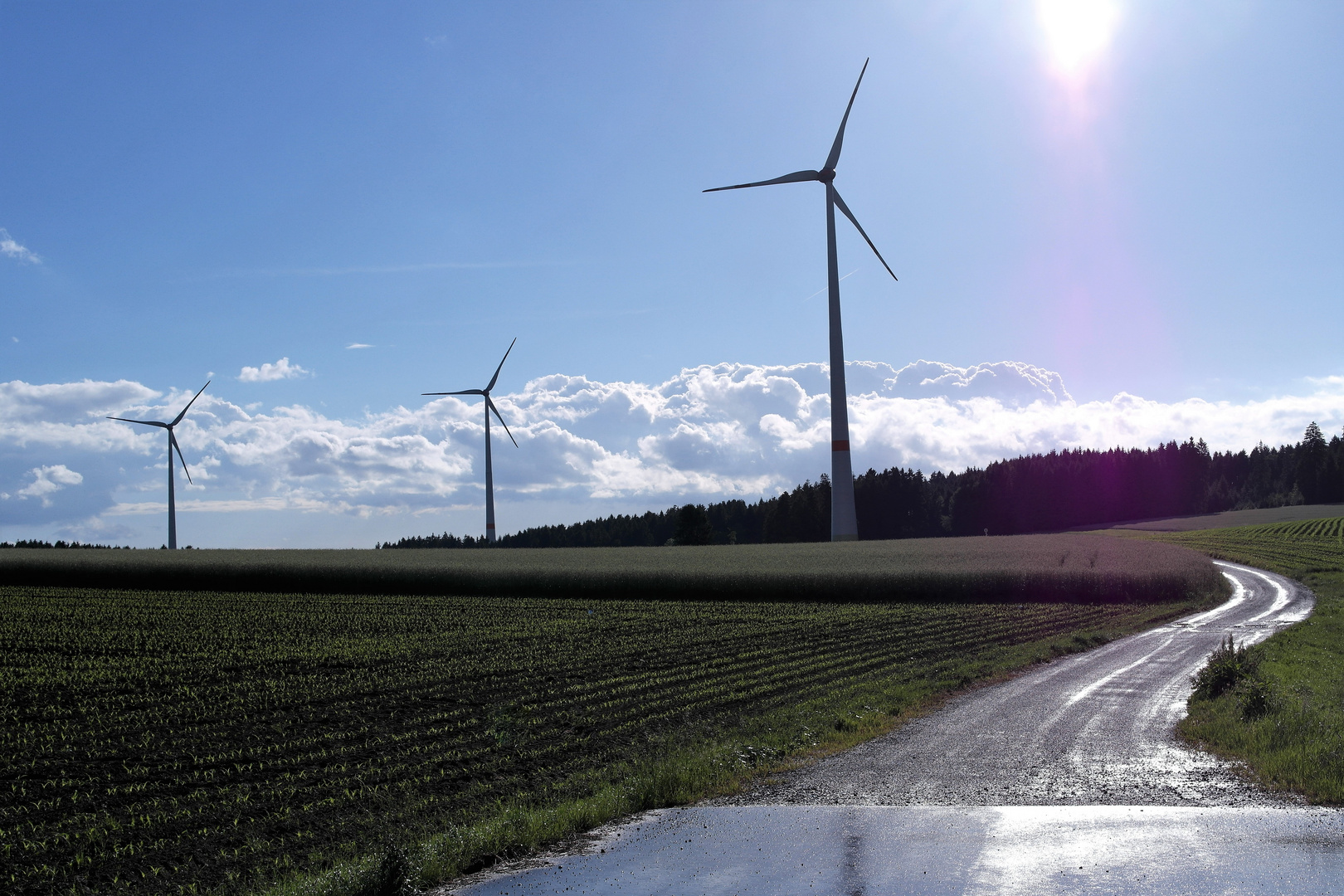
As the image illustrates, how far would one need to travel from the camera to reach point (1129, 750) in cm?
1620

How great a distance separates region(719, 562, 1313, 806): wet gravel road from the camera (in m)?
13.4

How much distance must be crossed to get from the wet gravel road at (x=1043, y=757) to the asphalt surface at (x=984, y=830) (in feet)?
0.18

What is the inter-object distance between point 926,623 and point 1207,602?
68.2 feet

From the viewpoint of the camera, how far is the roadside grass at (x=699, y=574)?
5478 centimetres

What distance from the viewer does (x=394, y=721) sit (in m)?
20.0

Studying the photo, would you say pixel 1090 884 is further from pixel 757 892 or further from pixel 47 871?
pixel 47 871

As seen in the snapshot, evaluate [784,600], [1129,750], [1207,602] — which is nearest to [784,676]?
[1129,750]

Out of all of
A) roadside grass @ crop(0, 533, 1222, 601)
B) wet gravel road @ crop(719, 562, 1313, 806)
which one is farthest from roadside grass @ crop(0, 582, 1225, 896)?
roadside grass @ crop(0, 533, 1222, 601)

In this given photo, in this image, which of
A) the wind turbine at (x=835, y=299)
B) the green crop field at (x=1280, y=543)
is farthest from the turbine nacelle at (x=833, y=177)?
the green crop field at (x=1280, y=543)

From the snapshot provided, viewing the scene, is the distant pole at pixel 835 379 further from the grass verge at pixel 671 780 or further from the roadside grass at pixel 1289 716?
the grass verge at pixel 671 780

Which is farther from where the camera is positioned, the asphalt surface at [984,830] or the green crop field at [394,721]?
the green crop field at [394,721]

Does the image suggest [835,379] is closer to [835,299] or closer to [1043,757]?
[835,299]

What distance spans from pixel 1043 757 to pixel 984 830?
4920mm

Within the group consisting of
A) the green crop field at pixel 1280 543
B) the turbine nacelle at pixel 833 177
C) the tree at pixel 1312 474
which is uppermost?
the turbine nacelle at pixel 833 177
